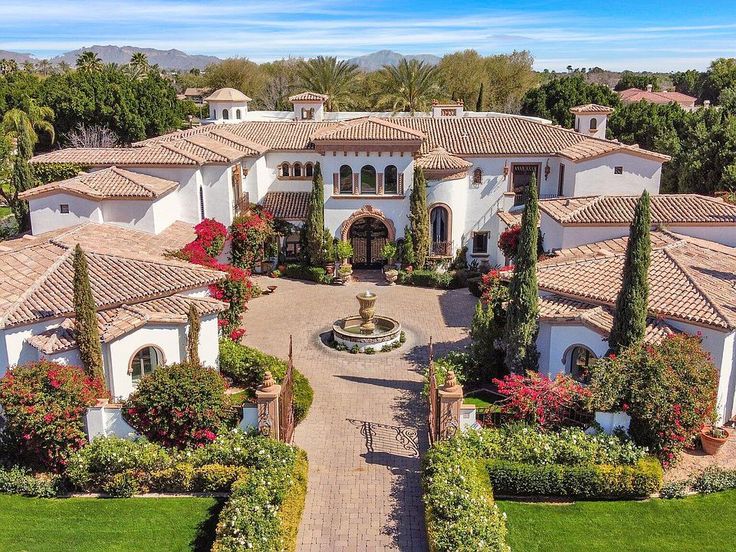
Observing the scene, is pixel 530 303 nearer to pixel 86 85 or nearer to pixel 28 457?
→ pixel 28 457

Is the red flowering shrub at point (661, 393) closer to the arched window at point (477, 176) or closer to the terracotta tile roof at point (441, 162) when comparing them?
the terracotta tile roof at point (441, 162)

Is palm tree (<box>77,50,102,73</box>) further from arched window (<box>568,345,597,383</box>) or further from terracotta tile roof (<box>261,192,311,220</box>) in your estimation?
arched window (<box>568,345,597,383</box>)

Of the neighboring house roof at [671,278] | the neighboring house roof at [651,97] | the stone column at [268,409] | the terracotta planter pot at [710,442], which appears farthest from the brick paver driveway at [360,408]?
the neighboring house roof at [651,97]

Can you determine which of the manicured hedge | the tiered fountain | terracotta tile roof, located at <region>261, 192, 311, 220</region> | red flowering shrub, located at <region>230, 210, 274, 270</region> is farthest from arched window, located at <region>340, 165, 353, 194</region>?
the manicured hedge

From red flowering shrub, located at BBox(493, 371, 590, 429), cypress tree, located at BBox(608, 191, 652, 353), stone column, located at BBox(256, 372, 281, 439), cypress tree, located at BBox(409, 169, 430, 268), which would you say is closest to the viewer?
stone column, located at BBox(256, 372, 281, 439)

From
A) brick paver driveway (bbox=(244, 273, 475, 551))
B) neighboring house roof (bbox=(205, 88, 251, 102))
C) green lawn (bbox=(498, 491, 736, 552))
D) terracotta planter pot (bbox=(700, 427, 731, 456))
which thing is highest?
neighboring house roof (bbox=(205, 88, 251, 102))

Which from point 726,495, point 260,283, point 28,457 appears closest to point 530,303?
point 726,495

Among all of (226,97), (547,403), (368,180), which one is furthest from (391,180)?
(547,403)
